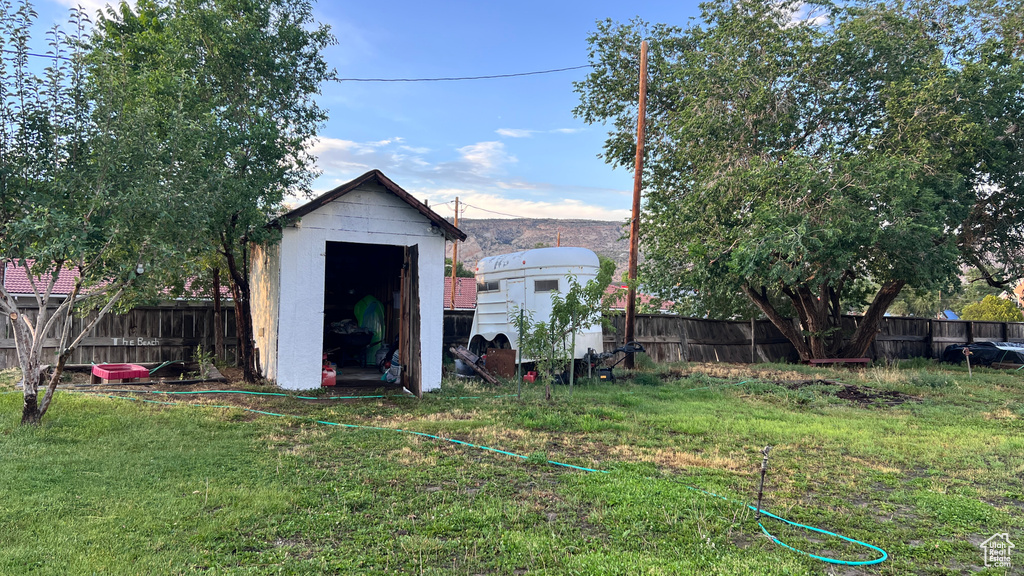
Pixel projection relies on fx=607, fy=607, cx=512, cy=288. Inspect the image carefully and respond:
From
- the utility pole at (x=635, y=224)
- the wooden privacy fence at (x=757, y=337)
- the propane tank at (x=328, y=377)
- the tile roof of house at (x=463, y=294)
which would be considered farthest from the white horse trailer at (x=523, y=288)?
the tile roof of house at (x=463, y=294)

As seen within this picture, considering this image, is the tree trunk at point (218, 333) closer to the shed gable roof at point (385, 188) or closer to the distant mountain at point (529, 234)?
the shed gable roof at point (385, 188)

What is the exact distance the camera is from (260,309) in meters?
13.1

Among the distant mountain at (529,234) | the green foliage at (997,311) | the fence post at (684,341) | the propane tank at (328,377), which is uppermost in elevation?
the distant mountain at (529,234)

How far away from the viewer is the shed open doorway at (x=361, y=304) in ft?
49.6

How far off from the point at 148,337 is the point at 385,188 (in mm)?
7022

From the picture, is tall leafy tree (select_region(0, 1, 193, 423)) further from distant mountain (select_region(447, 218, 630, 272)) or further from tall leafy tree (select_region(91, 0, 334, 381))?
distant mountain (select_region(447, 218, 630, 272))

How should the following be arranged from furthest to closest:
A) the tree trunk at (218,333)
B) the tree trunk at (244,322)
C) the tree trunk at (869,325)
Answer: the tree trunk at (869,325) → the tree trunk at (218,333) → the tree trunk at (244,322)

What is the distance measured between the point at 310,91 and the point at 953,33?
53.0ft

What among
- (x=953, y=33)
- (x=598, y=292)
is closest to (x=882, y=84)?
(x=953, y=33)

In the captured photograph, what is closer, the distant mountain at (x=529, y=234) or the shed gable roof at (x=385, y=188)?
the shed gable roof at (x=385, y=188)

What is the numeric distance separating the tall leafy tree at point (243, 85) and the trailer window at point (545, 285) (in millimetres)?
5450

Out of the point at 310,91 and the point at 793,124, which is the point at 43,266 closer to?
the point at 310,91

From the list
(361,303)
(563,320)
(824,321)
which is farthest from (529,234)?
(563,320)

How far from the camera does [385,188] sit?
12000 millimetres
